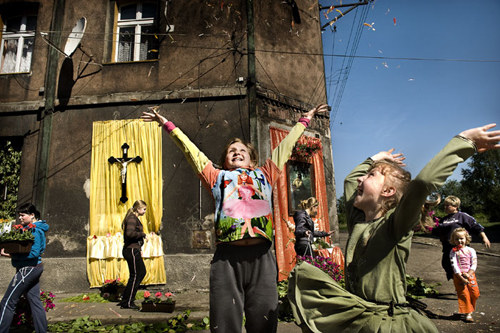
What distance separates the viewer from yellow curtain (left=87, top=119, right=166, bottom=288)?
297 inches

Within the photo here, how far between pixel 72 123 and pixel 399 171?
855 cm

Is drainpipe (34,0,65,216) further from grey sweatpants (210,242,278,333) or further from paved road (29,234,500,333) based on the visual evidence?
grey sweatpants (210,242,278,333)

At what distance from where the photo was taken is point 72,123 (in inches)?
335

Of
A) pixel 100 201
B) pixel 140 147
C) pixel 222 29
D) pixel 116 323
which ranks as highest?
pixel 222 29

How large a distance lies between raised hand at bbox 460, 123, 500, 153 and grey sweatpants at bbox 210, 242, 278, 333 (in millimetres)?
1623

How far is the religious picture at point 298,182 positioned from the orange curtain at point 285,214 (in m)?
0.14

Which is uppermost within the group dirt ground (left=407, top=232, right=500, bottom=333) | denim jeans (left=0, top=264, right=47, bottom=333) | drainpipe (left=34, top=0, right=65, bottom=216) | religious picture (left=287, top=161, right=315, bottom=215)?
drainpipe (left=34, top=0, right=65, bottom=216)

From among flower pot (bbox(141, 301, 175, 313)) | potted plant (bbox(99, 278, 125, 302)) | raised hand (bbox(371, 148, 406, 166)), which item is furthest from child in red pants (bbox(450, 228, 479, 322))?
potted plant (bbox(99, 278, 125, 302))

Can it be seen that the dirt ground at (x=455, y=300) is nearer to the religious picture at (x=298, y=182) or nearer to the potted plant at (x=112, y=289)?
the religious picture at (x=298, y=182)

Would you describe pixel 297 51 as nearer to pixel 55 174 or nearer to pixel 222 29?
pixel 222 29

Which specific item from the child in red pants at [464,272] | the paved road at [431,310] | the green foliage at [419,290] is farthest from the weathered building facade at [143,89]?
the child in red pants at [464,272]

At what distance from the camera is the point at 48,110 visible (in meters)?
8.56

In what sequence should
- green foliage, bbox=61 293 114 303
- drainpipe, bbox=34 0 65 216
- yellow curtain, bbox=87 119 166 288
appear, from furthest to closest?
drainpipe, bbox=34 0 65 216 → yellow curtain, bbox=87 119 166 288 → green foliage, bbox=61 293 114 303

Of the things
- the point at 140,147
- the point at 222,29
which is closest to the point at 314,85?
the point at 222,29
